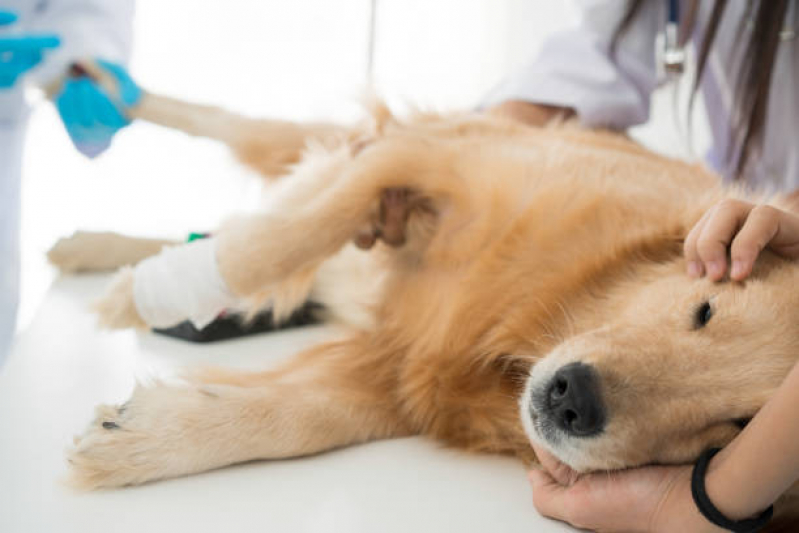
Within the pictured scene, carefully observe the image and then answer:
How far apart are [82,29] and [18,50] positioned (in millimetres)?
369

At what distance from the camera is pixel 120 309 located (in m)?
1.38

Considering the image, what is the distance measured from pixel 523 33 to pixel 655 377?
2772 millimetres

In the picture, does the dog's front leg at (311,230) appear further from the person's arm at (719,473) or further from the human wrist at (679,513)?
the human wrist at (679,513)

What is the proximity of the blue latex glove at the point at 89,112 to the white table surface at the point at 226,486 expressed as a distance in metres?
0.49

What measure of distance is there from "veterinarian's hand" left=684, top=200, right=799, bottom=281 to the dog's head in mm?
29

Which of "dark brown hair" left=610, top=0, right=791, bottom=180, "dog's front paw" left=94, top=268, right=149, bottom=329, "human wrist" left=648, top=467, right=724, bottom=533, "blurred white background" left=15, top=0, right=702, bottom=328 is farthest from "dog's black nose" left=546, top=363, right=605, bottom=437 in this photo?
"blurred white background" left=15, top=0, right=702, bottom=328

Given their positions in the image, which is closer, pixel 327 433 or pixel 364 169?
pixel 327 433

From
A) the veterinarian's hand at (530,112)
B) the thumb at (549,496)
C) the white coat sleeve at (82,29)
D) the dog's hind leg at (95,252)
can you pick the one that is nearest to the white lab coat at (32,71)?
the white coat sleeve at (82,29)

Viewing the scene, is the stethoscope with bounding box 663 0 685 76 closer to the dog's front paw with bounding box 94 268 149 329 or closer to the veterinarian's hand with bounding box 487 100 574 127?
the veterinarian's hand with bounding box 487 100 574 127

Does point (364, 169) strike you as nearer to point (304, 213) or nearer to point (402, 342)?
point (304, 213)

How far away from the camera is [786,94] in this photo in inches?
78.8

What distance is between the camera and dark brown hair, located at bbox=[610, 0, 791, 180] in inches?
65.2

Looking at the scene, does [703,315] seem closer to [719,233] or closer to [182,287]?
[719,233]

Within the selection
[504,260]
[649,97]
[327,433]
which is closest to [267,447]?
[327,433]
